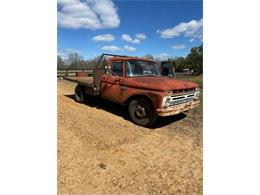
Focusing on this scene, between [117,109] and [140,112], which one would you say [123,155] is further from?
[117,109]

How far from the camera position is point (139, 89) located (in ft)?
11.9

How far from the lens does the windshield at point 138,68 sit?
12.7 ft

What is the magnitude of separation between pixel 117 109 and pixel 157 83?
2.70ft

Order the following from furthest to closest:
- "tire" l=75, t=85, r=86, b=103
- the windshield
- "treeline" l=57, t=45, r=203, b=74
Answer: "tire" l=75, t=85, r=86, b=103
the windshield
"treeline" l=57, t=45, r=203, b=74

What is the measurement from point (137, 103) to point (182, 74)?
654 millimetres

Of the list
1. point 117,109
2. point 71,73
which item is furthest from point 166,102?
point 71,73

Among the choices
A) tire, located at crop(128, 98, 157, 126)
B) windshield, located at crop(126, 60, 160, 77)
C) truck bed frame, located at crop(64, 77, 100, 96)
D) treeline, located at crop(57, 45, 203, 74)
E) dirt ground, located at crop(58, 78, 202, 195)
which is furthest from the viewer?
truck bed frame, located at crop(64, 77, 100, 96)

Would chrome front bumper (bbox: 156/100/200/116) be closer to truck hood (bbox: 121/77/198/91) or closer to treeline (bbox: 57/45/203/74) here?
truck hood (bbox: 121/77/198/91)

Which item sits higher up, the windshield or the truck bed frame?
the windshield

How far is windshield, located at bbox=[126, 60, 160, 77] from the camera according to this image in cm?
387

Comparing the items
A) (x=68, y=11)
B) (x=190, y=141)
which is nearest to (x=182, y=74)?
(x=190, y=141)

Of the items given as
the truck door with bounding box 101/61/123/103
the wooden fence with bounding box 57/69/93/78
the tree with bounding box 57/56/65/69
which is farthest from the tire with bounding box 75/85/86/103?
the tree with bounding box 57/56/65/69
